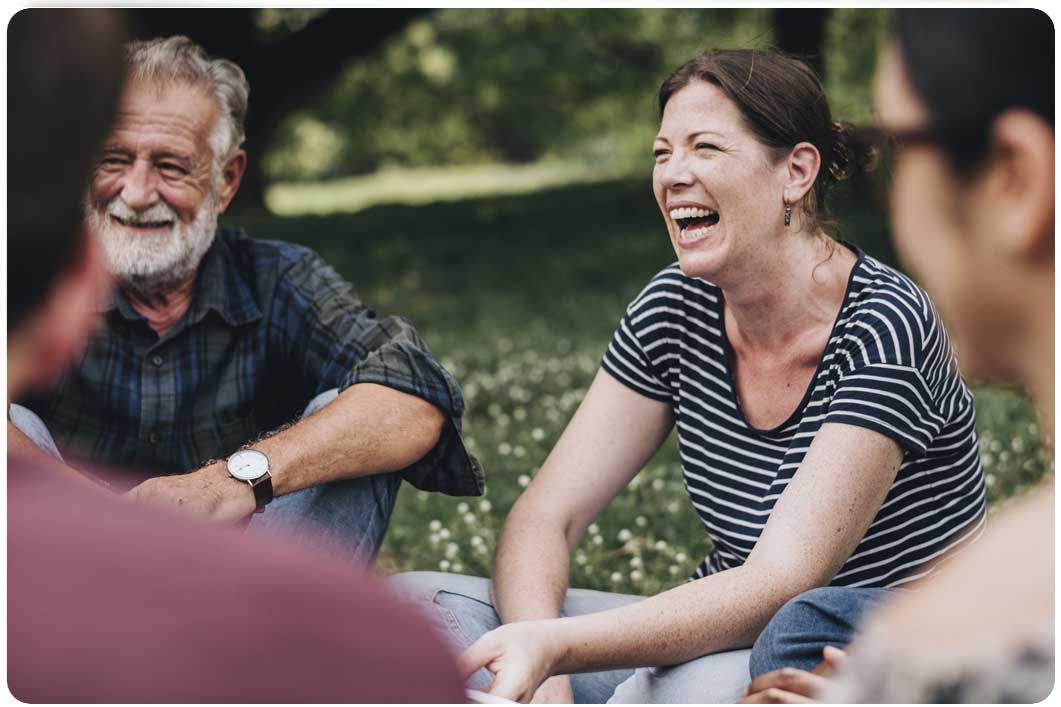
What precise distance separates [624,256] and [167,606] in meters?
10.9

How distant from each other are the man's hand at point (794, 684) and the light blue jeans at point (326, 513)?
1191mm

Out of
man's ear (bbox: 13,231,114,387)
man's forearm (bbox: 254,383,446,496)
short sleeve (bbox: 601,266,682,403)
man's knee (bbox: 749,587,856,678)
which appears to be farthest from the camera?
short sleeve (bbox: 601,266,682,403)

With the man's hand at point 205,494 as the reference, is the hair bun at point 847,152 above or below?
above

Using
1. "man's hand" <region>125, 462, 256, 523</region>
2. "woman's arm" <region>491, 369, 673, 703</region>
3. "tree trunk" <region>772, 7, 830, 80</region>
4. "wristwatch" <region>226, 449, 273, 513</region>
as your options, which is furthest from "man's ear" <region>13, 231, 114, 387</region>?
"tree trunk" <region>772, 7, 830, 80</region>

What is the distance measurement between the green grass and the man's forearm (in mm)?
1460

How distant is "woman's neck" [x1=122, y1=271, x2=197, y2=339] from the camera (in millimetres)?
3654

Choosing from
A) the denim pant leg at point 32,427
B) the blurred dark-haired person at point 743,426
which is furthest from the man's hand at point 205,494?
the blurred dark-haired person at point 743,426

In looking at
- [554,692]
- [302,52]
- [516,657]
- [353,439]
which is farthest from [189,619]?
[302,52]

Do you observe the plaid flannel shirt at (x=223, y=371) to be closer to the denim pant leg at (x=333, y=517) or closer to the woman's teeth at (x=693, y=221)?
the denim pant leg at (x=333, y=517)

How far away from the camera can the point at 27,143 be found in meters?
1.43

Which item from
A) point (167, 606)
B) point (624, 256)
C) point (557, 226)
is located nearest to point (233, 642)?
point (167, 606)

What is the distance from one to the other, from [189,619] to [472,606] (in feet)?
6.56

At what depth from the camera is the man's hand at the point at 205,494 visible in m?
2.96

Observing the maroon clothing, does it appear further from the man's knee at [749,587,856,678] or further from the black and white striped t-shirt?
the black and white striped t-shirt
